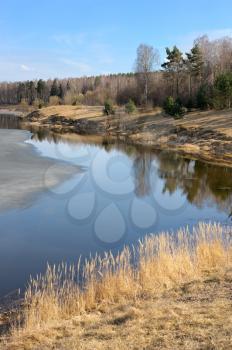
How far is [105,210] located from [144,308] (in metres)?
11.5

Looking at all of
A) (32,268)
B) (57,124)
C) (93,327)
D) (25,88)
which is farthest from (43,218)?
(25,88)

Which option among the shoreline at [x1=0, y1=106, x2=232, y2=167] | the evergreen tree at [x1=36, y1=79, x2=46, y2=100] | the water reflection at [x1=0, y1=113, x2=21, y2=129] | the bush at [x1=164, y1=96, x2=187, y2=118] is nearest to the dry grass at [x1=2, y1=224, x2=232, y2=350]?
the shoreline at [x1=0, y1=106, x2=232, y2=167]

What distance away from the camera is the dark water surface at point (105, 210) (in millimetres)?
13930

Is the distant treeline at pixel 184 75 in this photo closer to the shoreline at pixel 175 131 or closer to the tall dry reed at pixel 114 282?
the shoreline at pixel 175 131

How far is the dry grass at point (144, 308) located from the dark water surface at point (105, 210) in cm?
237

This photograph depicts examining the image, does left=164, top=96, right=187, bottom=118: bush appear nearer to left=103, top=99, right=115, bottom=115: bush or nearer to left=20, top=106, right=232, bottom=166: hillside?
left=20, top=106, right=232, bottom=166: hillside

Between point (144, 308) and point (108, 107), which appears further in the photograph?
point (108, 107)

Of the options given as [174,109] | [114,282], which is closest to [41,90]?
[174,109]

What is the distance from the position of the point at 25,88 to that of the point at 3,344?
159m

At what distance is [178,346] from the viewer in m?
6.56

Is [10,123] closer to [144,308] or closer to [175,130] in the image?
[175,130]

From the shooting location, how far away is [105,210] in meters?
19.9

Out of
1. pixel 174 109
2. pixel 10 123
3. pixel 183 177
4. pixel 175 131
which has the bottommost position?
pixel 183 177

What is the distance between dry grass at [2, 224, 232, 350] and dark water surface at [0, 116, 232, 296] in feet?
7.76
